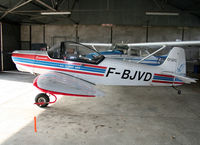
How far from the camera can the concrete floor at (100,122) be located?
112 inches

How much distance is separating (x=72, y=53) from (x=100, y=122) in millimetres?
2176

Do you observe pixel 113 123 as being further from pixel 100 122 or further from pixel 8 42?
pixel 8 42

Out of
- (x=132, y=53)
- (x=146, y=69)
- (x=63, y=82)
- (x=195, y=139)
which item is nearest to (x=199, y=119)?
(x=195, y=139)

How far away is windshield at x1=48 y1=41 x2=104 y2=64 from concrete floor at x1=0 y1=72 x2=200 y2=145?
1375mm

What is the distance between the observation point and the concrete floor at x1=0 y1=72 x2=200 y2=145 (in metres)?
2.84

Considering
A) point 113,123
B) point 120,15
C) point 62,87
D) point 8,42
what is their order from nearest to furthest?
point 113,123, point 62,87, point 8,42, point 120,15

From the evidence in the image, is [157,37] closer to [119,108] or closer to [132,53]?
[132,53]

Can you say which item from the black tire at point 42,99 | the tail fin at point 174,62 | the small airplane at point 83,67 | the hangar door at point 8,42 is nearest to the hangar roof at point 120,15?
the hangar door at point 8,42

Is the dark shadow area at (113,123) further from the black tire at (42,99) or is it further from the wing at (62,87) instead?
the wing at (62,87)

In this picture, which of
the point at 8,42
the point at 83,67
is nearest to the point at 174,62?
the point at 83,67

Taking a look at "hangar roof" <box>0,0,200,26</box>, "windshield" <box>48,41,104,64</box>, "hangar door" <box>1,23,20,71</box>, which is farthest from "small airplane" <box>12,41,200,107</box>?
"hangar roof" <box>0,0,200,26</box>

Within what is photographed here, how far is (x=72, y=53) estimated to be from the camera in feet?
15.1

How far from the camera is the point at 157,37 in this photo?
14.5 meters

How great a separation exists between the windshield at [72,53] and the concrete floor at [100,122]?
54.1 inches
